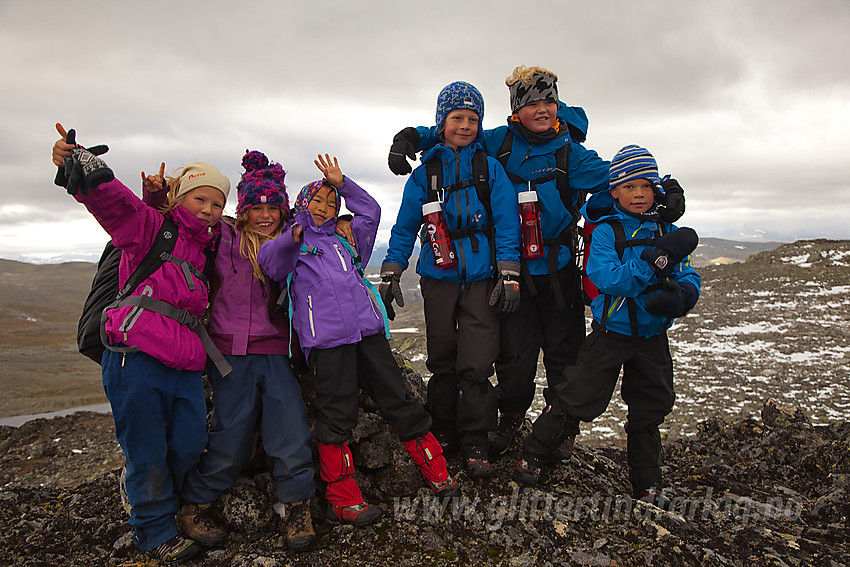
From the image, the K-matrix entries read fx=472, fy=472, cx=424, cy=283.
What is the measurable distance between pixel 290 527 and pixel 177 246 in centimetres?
280

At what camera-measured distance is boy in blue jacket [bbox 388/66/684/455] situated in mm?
5441

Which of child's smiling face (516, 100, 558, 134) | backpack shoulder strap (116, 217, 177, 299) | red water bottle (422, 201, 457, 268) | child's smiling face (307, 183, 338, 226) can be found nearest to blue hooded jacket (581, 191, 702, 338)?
child's smiling face (516, 100, 558, 134)

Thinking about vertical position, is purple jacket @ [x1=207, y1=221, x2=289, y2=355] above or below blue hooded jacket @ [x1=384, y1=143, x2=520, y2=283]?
below

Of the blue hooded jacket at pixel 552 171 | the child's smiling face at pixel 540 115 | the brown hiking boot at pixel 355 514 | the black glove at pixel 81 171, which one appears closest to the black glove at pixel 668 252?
the blue hooded jacket at pixel 552 171

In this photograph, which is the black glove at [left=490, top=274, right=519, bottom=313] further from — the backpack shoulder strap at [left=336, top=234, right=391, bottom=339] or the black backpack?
the black backpack

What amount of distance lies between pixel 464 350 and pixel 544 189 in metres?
2.08

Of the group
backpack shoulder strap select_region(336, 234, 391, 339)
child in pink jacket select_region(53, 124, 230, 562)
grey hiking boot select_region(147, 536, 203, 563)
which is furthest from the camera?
backpack shoulder strap select_region(336, 234, 391, 339)

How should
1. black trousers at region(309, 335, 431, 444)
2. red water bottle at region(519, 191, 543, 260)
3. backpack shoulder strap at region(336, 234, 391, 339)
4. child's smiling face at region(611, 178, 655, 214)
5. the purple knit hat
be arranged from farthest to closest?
red water bottle at region(519, 191, 543, 260), backpack shoulder strap at region(336, 234, 391, 339), child's smiling face at region(611, 178, 655, 214), the purple knit hat, black trousers at region(309, 335, 431, 444)

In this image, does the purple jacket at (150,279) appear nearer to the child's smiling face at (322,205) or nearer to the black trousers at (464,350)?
the child's smiling face at (322,205)

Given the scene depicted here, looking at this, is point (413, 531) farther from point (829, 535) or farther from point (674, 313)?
point (829, 535)

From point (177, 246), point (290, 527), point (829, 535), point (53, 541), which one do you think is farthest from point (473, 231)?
point (53, 541)

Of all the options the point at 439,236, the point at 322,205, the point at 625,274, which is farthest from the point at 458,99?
→ the point at 625,274

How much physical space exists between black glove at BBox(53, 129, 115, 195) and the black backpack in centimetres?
74

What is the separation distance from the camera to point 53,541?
181 inches
